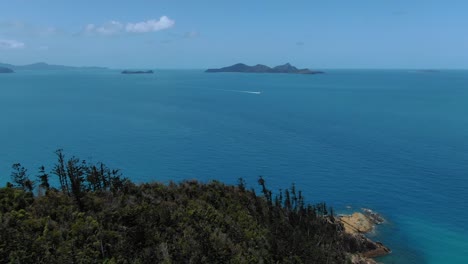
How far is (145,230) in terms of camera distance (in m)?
37.6

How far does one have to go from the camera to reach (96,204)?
4447 cm

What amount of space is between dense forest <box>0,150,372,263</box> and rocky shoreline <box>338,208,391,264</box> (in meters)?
4.58

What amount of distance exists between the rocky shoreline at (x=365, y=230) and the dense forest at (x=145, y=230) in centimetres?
458

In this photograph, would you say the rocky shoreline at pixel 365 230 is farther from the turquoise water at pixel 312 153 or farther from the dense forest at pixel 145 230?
the dense forest at pixel 145 230

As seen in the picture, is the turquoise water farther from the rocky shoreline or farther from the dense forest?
the dense forest

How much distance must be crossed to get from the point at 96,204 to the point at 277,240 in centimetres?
2366

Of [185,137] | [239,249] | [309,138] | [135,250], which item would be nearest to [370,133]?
[309,138]

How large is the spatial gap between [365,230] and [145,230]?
52875mm

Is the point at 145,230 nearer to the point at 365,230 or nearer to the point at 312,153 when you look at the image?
the point at 365,230

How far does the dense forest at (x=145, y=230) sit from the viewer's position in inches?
1240

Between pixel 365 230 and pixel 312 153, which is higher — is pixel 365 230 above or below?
below

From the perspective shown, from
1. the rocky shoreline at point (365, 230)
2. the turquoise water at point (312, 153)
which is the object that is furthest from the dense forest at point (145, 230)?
the turquoise water at point (312, 153)

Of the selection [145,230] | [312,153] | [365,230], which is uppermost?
[145,230]

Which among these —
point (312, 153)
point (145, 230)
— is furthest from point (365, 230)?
point (145, 230)
